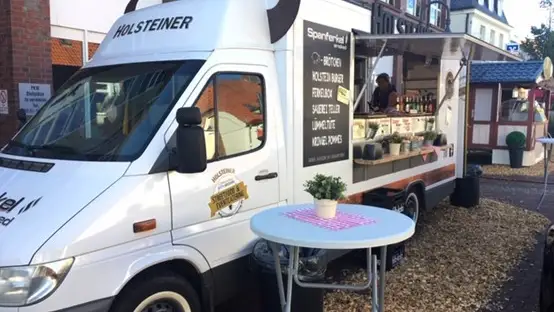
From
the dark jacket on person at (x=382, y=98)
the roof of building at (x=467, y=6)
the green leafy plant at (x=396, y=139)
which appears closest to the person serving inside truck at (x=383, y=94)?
the dark jacket on person at (x=382, y=98)

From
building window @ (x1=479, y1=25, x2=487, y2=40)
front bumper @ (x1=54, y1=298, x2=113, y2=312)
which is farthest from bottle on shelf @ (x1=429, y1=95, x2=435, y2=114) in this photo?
building window @ (x1=479, y1=25, x2=487, y2=40)

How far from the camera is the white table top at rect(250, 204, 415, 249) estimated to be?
280 cm

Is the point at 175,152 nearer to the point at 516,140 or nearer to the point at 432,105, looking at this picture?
the point at 432,105

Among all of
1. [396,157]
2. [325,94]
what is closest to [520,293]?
[396,157]

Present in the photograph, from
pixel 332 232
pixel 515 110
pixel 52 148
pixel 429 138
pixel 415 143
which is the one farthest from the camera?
pixel 515 110

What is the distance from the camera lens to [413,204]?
700cm

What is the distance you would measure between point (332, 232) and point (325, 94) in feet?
7.25

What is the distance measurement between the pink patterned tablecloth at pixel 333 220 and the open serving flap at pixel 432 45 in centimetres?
255

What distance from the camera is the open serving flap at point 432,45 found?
17.7 ft

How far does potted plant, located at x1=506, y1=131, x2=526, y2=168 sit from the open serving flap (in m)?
8.18

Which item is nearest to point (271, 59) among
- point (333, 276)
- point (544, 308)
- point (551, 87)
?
point (333, 276)

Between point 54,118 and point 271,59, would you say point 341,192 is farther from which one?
point 54,118

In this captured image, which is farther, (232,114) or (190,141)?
(232,114)

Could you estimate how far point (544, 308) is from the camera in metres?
4.20
